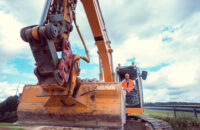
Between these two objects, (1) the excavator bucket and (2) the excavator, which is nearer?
(2) the excavator

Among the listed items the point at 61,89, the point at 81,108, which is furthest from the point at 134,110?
the point at 61,89

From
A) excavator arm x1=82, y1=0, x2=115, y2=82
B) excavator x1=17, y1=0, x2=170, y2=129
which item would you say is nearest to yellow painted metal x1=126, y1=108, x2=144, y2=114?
excavator arm x1=82, y1=0, x2=115, y2=82

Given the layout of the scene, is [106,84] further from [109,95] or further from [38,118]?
[38,118]

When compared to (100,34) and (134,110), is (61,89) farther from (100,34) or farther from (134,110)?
(134,110)

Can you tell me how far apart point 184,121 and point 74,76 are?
4.84m

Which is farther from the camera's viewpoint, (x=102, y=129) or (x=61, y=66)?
(x=102, y=129)

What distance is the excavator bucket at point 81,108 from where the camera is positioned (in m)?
2.53

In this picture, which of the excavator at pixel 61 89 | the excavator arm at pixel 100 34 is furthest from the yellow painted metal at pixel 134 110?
the excavator at pixel 61 89

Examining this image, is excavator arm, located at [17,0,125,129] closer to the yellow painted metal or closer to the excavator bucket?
the excavator bucket

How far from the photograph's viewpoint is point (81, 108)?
2670 millimetres

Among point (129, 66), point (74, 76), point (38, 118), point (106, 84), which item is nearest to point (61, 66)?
point (74, 76)

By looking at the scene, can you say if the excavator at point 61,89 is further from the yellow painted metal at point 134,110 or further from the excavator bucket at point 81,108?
the yellow painted metal at point 134,110

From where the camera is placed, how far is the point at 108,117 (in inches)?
98.9

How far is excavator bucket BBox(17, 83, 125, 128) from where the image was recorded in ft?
8.31
